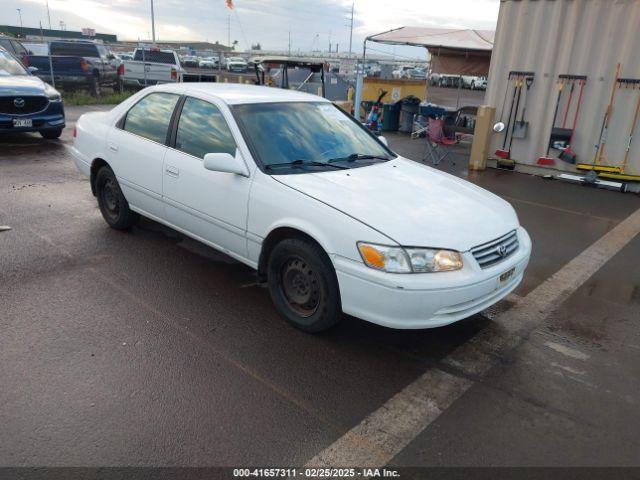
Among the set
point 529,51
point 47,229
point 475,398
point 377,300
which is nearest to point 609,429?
point 475,398

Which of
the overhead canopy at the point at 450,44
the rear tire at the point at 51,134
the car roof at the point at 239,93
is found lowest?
the rear tire at the point at 51,134

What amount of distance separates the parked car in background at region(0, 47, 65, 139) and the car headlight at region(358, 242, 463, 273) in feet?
28.9

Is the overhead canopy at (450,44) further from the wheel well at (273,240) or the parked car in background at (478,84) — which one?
the parked car in background at (478,84)

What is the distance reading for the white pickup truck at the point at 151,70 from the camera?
19734mm

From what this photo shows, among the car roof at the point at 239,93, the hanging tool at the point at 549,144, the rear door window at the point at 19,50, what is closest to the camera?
the car roof at the point at 239,93

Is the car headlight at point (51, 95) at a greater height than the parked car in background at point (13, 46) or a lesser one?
lesser

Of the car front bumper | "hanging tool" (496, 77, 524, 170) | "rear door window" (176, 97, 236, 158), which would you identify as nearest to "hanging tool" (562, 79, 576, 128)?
"hanging tool" (496, 77, 524, 170)

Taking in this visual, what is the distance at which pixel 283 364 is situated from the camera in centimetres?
340

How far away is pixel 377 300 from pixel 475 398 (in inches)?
32.3

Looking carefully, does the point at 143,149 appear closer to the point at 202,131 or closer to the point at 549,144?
the point at 202,131

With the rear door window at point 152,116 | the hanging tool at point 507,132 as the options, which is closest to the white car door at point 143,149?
the rear door window at point 152,116

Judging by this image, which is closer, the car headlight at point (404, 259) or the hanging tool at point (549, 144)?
the car headlight at point (404, 259)

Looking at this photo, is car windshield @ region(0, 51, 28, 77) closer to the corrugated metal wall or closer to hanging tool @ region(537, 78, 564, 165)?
the corrugated metal wall

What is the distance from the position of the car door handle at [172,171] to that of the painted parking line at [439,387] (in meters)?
2.60
